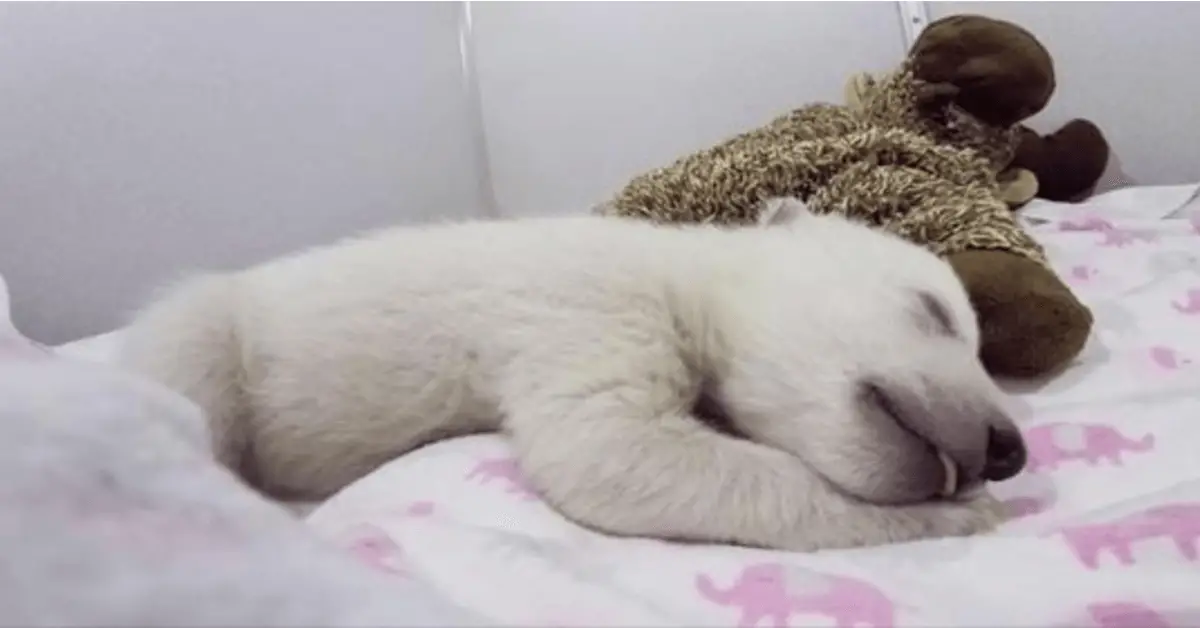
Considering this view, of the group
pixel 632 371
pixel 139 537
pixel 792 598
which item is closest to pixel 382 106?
pixel 632 371

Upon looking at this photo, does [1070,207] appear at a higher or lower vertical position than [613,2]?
lower

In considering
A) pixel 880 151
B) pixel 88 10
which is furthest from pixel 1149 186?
pixel 88 10

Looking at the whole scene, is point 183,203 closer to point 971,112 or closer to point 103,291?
point 103,291

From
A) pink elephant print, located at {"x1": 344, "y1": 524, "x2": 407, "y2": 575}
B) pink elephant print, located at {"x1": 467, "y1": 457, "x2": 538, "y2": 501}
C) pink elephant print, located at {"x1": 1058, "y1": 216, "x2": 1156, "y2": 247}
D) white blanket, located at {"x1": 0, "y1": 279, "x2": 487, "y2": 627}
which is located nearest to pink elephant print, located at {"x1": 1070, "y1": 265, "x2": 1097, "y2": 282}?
pink elephant print, located at {"x1": 1058, "y1": 216, "x2": 1156, "y2": 247}

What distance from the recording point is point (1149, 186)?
1.96 metres

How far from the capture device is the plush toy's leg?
0.78 metres

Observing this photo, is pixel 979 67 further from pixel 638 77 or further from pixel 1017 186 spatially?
pixel 638 77

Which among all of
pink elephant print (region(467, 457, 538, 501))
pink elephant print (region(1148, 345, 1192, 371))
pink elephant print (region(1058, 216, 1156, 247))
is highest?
pink elephant print (region(467, 457, 538, 501))

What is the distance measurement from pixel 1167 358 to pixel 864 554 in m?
0.49

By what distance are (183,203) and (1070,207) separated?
1185 millimetres

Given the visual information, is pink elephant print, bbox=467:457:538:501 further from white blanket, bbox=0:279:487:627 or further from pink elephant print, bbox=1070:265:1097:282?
pink elephant print, bbox=1070:265:1097:282

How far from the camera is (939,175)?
1.31 m

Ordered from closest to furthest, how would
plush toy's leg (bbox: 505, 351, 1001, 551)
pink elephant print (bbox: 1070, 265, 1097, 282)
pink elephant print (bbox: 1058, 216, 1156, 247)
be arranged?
1. plush toy's leg (bbox: 505, 351, 1001, 551)
2. pink elephant print (bbox: 1070, 265, 1097, 282)
3. pink elephant print (bbox: 1058, 216, 1156, 247)

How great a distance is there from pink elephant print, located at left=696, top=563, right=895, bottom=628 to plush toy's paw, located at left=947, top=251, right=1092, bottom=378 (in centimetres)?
46
